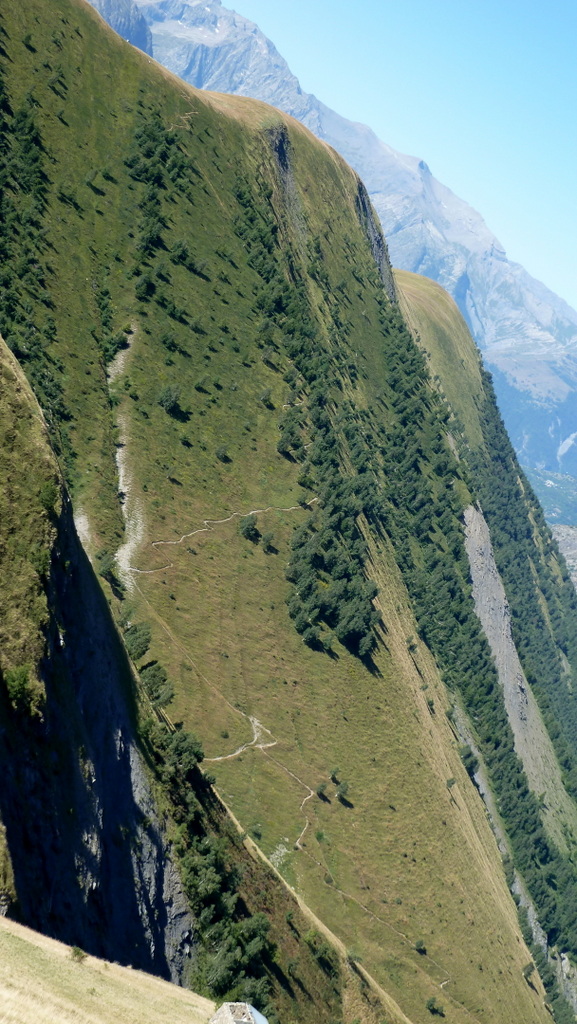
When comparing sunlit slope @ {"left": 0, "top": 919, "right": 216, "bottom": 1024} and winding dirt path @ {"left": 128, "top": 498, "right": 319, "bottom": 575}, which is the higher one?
sunlit slope @ {"left": 0, "top": 919, "right": 216, "bottom": 1024}

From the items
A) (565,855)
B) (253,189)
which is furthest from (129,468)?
(565,855)

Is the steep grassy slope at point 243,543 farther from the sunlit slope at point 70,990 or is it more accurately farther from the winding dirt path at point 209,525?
the sunlit slope at point 70,990

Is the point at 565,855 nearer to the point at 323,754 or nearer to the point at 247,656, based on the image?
the point at 323,754

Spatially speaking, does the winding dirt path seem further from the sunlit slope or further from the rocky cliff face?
the sunlit slope

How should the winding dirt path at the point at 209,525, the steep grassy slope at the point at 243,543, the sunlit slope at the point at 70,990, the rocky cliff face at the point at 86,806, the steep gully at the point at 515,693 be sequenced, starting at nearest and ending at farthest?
the sunlit slope at the point at 70,990, the rocky cliff face at the point at 86,806, the steep grassy slope at the point at 243,543, the winding dirt path at the point at 209,525, the steep gully at the point at 515,693

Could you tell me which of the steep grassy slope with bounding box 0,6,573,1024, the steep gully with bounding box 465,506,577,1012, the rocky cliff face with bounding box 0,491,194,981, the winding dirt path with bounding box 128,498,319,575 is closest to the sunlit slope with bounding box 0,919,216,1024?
A: the rocky cliff face with bounding box 0,491,194,981

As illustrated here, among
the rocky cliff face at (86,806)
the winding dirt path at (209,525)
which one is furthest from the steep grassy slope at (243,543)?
the rocky cliff face at (86,806)

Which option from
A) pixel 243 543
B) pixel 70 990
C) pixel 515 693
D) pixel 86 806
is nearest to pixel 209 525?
pixel 243 543
